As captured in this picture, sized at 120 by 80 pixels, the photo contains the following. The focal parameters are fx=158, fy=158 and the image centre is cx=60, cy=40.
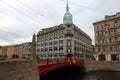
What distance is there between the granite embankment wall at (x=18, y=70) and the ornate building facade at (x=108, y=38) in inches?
1518

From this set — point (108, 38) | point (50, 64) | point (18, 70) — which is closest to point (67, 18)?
point (108, 38)

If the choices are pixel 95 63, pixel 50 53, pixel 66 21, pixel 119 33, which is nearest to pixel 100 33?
pixel 119 33

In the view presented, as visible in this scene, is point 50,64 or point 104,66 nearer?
point 50,64

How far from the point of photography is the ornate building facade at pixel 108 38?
5338cm

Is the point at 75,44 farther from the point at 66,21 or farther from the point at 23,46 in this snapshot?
the point at 23,46

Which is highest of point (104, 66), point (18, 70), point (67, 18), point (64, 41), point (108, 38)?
point (67, 18)

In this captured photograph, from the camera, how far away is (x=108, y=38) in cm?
5559

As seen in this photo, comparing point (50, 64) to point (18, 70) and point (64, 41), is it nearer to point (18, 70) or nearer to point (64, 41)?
point (18, 70)

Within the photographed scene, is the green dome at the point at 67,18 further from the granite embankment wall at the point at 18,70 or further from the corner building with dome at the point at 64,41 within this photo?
the granite embankment wall at the point at 18,70

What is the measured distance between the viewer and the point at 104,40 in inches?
2231

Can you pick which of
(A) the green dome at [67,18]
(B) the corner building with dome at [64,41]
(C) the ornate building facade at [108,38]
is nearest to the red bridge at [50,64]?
(C) the ornate building facade at [108,38]

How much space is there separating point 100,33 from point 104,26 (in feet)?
9.48

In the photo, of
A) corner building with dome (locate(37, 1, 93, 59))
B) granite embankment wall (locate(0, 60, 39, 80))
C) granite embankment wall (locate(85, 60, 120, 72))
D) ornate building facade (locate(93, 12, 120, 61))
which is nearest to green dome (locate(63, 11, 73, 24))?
corner building with dome (locate(37, 1, 93, 59))

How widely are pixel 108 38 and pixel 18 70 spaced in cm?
4376
